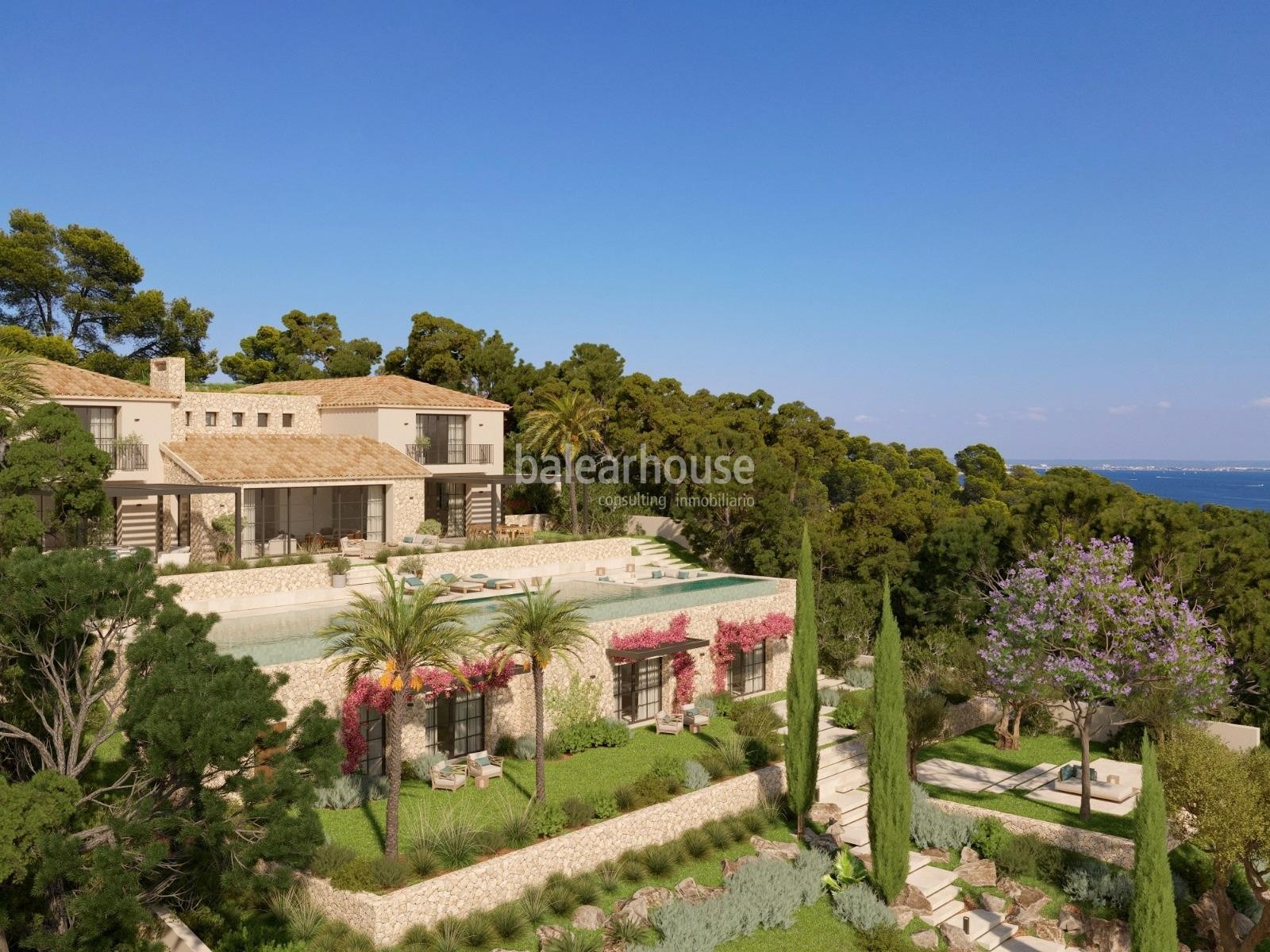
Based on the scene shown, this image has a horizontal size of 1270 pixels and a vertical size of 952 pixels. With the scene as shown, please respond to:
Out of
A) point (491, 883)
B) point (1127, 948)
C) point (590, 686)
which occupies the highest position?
point (590, 686)

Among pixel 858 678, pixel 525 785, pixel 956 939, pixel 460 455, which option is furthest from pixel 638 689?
pixel 460 455

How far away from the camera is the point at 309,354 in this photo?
62.0 m

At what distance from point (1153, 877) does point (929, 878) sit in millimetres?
5454

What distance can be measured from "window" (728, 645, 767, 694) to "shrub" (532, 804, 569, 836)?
11292mm

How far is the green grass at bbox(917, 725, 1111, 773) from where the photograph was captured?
84.9 feet

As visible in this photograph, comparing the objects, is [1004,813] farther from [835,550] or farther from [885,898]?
[835,550]

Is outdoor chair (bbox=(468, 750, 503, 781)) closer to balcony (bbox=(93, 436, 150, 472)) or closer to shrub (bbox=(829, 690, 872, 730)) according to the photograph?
shrub (bbox=(829, 690, 872, 730))

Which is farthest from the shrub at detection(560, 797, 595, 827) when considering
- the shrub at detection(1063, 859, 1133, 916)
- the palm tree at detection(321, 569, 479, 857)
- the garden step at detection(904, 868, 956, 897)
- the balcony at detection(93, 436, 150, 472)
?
the balcony at detection(93, 436, 150, 472)

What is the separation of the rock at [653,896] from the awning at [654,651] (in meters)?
7.44

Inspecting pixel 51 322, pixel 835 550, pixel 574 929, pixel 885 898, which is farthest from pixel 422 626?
pixel 51 322

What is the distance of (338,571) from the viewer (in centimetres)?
2838

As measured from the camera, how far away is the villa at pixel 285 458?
1216 inches

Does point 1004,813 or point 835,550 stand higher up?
point 835,550

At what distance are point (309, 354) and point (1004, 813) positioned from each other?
52.6 metres
